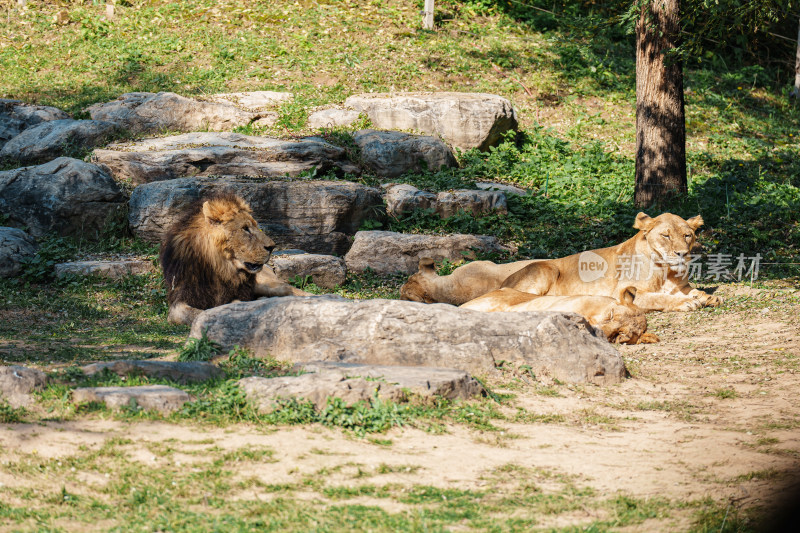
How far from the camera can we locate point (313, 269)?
10.9 meters

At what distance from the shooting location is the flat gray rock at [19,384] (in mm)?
5219

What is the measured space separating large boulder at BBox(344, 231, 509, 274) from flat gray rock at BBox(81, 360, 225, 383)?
5.80 m

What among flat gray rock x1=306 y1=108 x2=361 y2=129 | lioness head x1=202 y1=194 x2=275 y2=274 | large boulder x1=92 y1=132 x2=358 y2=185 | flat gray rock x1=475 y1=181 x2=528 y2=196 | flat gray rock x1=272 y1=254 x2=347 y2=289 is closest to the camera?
lioness head x1=202 y1=194 x2=275 y2=274

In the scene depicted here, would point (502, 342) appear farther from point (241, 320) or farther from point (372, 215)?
point (372, 215)

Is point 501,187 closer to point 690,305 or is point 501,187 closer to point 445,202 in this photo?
point 445,202

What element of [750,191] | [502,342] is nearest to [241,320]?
[502,342]

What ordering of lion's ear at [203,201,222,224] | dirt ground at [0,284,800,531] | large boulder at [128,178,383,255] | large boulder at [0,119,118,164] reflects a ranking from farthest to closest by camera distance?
large boulder at [0,119,118,164]
large boulder at [128,178,383,255]
lion's ear at [203,201,222,224]
dirt ground at [0,284,800,531]

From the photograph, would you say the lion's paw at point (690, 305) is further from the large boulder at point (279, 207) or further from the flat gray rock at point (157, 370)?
the flat gray rock at point (157, 370)

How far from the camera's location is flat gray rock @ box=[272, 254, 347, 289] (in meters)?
10.8

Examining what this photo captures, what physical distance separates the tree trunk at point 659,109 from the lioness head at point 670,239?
282 centimetres

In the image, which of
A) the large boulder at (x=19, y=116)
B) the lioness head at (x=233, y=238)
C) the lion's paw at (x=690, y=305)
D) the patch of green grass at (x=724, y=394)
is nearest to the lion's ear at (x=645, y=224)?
the lion's paw at (x=690, y=305)

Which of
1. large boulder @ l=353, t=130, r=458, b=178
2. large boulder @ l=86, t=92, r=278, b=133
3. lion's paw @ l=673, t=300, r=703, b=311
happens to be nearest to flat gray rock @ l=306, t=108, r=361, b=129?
large boulder @ l=86, t=92, r=278, b=133

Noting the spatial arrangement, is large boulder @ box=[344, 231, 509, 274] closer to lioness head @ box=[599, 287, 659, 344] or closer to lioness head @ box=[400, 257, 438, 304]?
lioness head @ box=[400, 257, 438, 304]

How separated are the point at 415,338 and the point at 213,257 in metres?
3.26
